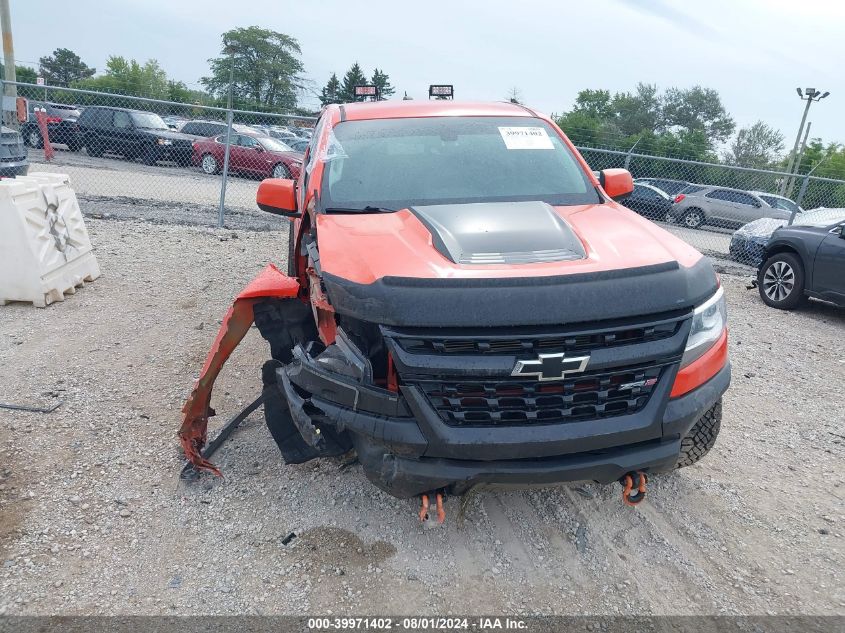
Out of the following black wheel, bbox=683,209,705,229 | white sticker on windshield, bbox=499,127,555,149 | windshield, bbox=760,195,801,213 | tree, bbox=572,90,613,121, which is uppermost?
tree, bbox=572,90,613,121

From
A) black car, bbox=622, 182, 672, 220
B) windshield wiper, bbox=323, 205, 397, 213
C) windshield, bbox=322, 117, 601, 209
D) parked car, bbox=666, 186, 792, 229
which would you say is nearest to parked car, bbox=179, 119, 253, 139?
black car, bbox=622, 182, 672, 220

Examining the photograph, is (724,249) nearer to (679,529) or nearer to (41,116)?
(679,529)

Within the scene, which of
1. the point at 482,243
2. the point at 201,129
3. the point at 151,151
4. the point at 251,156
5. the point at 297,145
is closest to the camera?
the point at 482,243

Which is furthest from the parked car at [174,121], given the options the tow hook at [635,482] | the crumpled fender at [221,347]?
the tow hook at [635,482]

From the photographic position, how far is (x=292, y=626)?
2.46m

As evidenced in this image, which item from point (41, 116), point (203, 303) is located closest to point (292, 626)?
point (203, 303)

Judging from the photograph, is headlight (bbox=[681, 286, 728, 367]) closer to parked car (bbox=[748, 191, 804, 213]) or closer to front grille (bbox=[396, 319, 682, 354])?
front grille (bbox=[396, 319, 682, 354])

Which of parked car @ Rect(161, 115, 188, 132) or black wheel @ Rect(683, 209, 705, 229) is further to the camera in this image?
parked car @ Rect(161, 115, 188, 132)

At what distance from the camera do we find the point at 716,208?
17266 mm

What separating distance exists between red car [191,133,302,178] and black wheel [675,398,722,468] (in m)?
14.3

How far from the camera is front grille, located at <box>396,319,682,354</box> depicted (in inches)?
92.7

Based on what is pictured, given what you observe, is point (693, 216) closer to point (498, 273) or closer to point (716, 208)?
point (716, 208)

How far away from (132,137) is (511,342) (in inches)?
664

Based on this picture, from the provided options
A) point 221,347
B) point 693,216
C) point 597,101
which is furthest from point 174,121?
point 597,101
